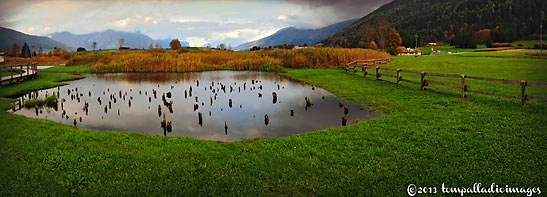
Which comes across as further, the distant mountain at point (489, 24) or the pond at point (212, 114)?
the distant mountain at point (489, 24)

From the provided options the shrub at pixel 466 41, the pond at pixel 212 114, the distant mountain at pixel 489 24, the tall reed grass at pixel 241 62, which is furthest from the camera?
the distant mountain at pixel 489 24

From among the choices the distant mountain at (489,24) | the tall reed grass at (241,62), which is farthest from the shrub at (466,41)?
the tall reed grass at (241,62)

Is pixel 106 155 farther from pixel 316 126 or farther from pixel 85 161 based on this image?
pixel 316 126

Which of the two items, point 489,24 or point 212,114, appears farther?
point 489,24

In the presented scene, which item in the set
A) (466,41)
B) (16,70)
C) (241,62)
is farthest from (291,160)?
(466,41)

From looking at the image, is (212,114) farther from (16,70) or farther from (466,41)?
(466,41)

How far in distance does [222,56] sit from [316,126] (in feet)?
163

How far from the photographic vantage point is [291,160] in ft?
29.5

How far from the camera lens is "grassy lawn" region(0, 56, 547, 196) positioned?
7346 mm

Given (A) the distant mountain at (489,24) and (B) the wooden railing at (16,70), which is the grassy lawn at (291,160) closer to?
(B) the wooden railing at (16,70)

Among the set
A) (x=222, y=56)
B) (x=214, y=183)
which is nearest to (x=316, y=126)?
(x=214, y=183)

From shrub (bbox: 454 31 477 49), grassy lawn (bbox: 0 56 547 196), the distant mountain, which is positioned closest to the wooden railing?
grassy lawn (bbox: 0 56 547 196)

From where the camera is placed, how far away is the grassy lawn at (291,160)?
24.1 ft

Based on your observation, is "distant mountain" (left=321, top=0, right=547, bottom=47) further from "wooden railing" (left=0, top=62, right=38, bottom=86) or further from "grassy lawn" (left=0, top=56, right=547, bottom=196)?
"grassy lawn" (left=0, top=56, right=547, bottom=196)
